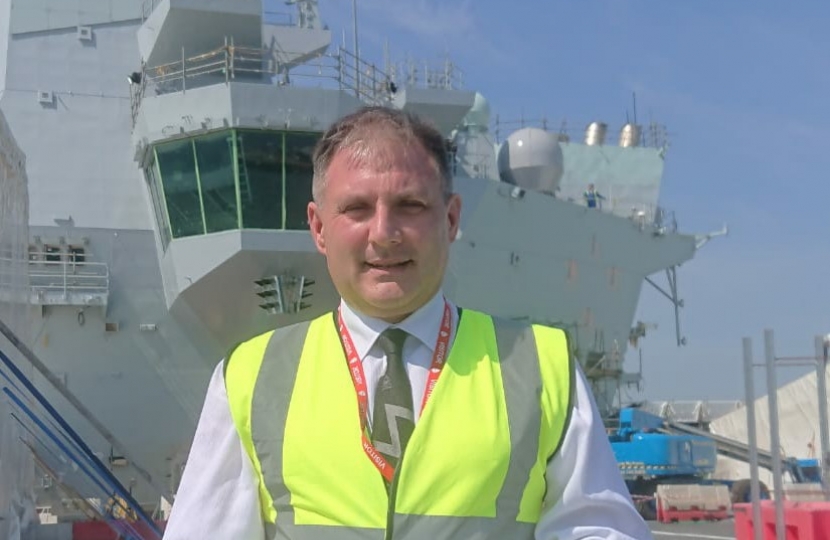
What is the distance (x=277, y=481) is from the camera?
257 centimetres

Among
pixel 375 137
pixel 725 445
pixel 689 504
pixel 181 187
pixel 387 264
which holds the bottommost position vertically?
pixel 689 504

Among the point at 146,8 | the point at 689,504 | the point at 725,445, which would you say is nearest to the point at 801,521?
the point at 689,504

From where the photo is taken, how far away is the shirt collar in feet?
8.93

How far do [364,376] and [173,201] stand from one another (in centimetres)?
1733

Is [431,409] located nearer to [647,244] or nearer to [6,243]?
[6,243]

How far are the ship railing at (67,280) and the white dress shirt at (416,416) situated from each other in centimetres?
1821

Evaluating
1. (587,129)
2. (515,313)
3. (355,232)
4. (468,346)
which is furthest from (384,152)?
(587,129)

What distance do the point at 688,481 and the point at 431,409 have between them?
1073 inches

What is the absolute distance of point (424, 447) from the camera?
252 cm

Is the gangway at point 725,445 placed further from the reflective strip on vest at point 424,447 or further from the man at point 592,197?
the reflective strip on vest at point 424,447

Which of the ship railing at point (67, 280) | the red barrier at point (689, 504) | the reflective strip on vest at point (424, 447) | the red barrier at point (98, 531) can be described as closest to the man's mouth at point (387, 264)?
the reflective strip on vest at point (424, 447)

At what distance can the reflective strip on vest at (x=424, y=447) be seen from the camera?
2479 mm

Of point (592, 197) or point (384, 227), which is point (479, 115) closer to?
point (592, 197)

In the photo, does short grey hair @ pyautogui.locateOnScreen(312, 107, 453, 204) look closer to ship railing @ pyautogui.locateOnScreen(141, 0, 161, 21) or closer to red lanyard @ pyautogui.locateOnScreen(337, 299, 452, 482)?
red lanyard @ pyautogui.locateOnScreen(337, 299, 452, 482)
